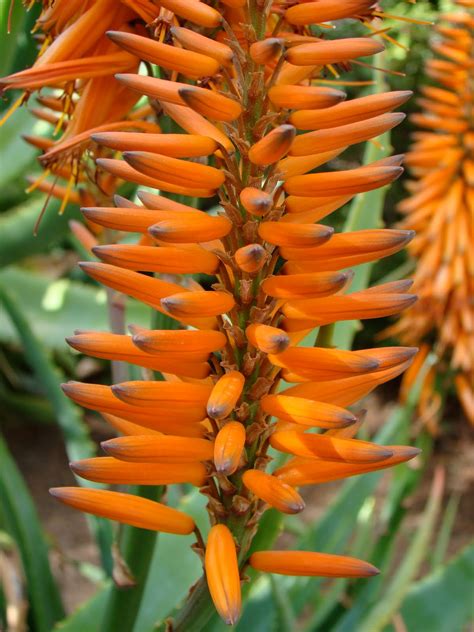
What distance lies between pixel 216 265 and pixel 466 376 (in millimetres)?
1025

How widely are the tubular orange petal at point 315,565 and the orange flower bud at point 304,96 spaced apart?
21 cm

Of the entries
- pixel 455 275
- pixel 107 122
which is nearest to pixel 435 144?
pixel 455 275

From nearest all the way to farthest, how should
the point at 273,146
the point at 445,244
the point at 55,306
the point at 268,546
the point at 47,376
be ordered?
the point at 273,146 → the point at 268,546 → the point at 47,376 → the point at 445,244 → the point at 55,306

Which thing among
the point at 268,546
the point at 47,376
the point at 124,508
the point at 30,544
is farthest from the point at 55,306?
the point at 124,508

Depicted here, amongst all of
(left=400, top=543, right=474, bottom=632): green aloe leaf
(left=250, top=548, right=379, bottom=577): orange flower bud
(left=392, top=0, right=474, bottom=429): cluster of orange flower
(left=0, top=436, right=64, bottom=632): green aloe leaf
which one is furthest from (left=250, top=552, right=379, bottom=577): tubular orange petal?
(left=392, top=0, right=474, bottom=429): cluster of orange flower

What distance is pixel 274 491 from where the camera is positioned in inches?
15.2

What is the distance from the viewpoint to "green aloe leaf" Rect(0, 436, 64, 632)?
2.71ft

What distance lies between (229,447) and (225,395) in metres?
0.02

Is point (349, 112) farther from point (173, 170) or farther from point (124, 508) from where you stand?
point (124, 508)

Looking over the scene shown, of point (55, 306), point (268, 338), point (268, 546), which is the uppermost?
point (268, 338)

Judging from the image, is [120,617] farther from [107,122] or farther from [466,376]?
[466,376]

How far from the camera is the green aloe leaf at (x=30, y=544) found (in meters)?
0.83

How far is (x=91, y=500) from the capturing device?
398mm

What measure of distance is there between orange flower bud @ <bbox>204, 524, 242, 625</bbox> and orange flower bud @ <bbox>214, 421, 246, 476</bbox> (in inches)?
1.5
